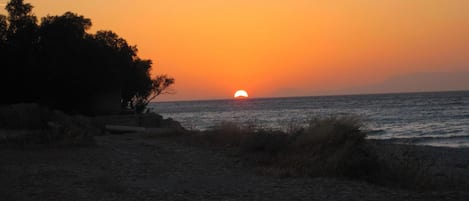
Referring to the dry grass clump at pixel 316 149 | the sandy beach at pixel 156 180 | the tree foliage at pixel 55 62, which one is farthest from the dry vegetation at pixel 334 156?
the tree foliage at pixel 55 62

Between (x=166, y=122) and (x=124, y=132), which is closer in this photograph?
(x=124, y=132)

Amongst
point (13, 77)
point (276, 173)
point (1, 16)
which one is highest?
point (1, 16)

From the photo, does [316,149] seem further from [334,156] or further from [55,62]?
[55,62]

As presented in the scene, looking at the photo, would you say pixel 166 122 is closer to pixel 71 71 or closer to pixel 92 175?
pixel 71 71

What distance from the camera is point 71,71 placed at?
36.2 metres

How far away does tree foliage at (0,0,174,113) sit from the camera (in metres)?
36.6

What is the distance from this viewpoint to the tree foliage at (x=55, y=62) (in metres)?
36.6

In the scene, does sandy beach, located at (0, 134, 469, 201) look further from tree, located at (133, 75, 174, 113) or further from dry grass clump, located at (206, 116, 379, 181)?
tree, located at (133, 75, 174, 113)

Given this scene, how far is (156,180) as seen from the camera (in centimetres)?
1141

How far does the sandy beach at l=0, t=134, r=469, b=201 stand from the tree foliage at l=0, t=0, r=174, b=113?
20.2 m

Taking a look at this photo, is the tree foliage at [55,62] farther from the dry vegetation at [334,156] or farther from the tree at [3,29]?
the dry vegetation at [334,156]

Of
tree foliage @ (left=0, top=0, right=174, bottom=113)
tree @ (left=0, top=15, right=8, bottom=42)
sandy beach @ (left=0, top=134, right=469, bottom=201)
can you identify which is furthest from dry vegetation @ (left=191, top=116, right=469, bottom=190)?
tree @ (left=0, top=15, right=8, bottom=42)

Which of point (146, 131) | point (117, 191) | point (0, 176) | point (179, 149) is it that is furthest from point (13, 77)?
point (117, 191)

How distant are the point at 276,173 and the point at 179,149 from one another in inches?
261
